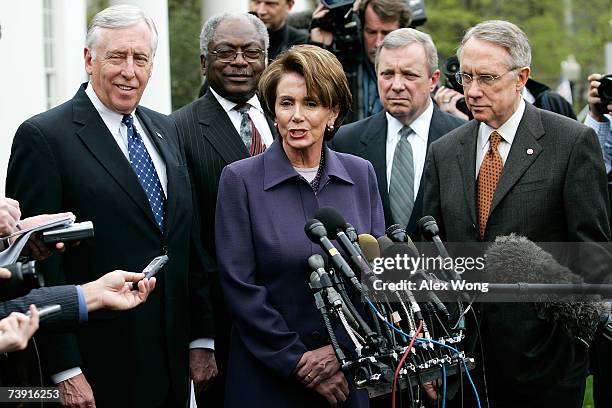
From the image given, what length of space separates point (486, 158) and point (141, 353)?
211 centimetres

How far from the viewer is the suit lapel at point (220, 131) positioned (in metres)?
6.90

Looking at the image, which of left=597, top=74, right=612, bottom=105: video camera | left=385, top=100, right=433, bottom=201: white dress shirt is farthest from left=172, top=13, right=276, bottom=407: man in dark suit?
left=597, top=74, right=612, bottom=105: video camera

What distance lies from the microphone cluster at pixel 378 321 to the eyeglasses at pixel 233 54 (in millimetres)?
2099

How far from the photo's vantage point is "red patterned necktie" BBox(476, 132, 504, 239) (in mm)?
6387

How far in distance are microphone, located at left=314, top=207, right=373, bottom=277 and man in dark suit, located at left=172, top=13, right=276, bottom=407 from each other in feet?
5.10

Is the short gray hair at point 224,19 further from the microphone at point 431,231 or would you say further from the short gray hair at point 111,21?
the microphone at point 431,231

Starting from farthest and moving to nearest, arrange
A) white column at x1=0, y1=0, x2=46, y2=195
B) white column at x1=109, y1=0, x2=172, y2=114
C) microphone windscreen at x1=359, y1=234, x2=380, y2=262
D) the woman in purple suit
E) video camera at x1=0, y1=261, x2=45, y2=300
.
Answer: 1. white column at x1=109, y1=0, x2=172, y2=114
2. white column at x1=0, y1=0, x2=46, y2=195
3. the woman in purple suit
4. microphone windscreen at x1=359, y1=234, x2=380, y2=262
5. video camera at x1=0, y1=261, x2=45, y2=300

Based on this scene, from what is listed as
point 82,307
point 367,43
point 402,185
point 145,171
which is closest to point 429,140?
point 402,185

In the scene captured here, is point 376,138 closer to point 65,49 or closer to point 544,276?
point 544,276

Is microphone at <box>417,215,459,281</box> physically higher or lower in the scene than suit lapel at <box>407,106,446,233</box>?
lower

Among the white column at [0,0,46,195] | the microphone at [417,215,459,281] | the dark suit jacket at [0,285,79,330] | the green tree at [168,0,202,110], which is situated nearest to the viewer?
the dark suit jacket at [0,285,79,330]

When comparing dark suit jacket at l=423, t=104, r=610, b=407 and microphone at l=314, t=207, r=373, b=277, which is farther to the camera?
dark suit jacket at l=423, t=104, r=610, b=407

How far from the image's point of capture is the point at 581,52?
1209 inches

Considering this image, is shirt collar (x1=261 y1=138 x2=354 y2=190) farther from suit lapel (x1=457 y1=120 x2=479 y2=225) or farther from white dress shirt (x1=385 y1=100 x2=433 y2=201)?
white dress shirt (x1=385 y1=100 x2=433 y2=201)
